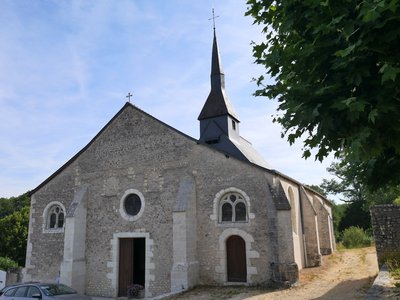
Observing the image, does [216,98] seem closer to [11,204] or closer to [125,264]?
[125,264]

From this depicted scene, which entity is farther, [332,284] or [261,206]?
[261,206]

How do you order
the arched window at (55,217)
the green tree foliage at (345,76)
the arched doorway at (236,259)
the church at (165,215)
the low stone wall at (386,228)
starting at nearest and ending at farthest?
the green tree foliage at (345,76)
the low stone wall at (386,228)
the church at (165,215)
the arched doorway at (236,259)
the arched window at (55,217)

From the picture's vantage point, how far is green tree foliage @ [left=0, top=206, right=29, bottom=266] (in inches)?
1019

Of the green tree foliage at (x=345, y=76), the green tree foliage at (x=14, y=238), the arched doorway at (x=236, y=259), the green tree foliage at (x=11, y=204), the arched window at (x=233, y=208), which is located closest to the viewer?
the green tree foliage at (x=345, y=76)

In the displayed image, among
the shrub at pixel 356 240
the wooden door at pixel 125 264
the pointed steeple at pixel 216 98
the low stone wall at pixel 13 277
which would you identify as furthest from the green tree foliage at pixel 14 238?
the shrub at pixel 356 240

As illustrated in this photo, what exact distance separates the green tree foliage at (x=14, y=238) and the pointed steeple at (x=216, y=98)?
18.3 metres

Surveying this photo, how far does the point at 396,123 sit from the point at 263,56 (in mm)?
2405

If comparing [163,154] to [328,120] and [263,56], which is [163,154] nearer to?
[263,56]

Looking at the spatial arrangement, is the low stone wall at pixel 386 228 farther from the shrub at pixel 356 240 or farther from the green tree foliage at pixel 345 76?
the shrub at pixel 356 240

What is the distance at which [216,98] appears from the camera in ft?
60.8

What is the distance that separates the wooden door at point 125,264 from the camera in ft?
46.9

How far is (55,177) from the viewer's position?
17141mm

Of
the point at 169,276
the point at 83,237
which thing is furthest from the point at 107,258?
the point at 169,276

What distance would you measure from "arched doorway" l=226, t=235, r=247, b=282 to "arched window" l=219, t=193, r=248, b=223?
712 mm
